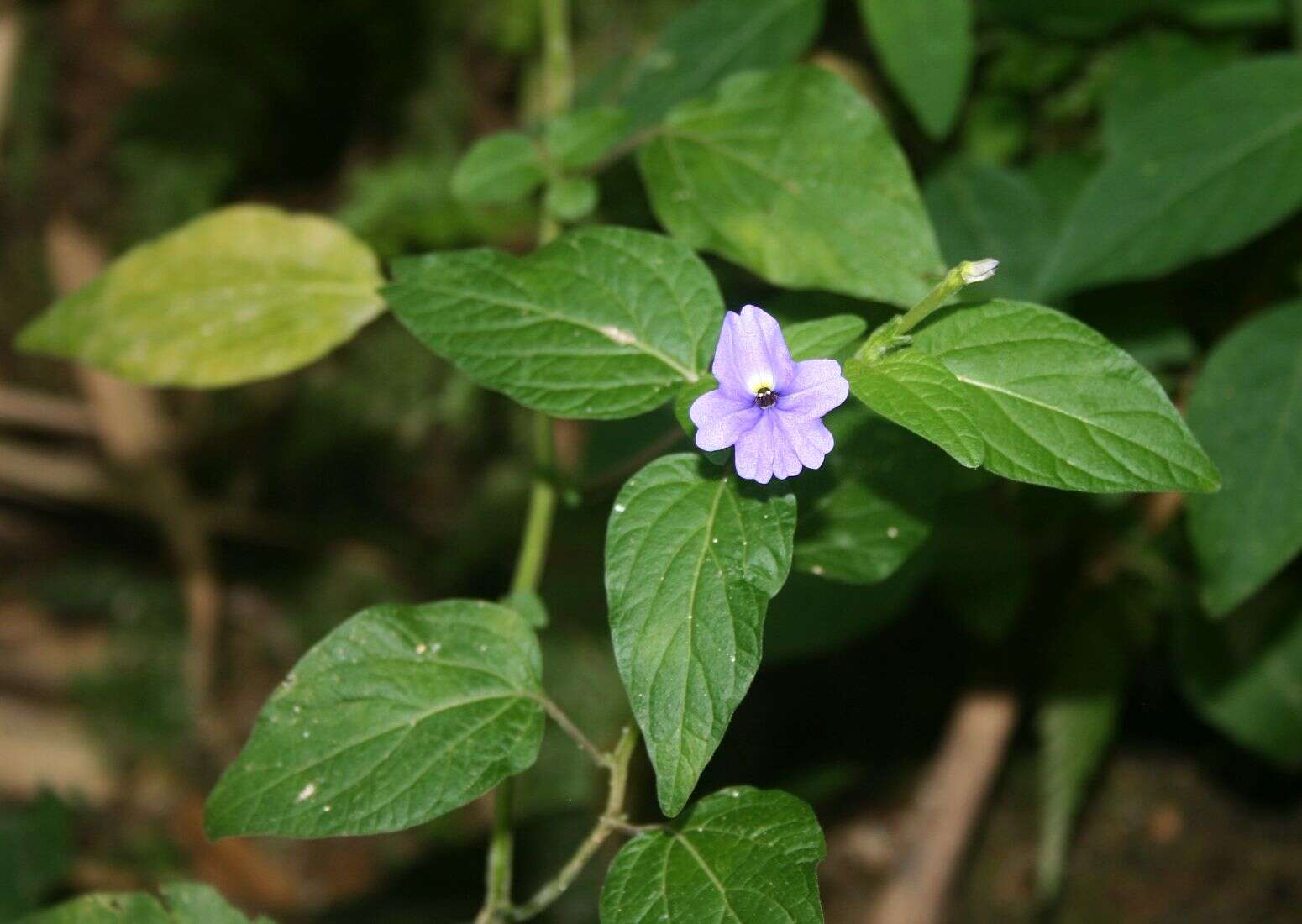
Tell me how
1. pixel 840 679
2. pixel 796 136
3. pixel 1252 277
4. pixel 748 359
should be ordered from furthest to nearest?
pixel 840 679 < pixel 1252 277 < pixel 796 136 < pixel 748 359

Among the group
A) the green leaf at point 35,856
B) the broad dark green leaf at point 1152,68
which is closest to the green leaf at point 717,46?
the broad dark green leaf at point 1152,68

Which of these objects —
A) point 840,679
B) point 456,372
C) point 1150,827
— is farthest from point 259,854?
point 1150,827

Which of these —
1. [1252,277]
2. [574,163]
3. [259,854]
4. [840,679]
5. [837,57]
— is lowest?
[259,854]

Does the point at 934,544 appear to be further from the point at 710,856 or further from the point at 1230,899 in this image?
the point at 1230,899

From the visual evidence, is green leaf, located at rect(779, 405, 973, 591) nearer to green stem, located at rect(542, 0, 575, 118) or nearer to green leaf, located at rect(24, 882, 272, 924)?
green leaf, located at rect(24, 882, 272, 924)

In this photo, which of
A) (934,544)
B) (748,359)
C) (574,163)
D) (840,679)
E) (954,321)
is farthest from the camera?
(840,679)

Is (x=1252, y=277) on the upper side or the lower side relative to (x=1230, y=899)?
upper

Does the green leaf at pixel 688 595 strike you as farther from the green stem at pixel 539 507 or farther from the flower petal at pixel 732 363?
the green stem at pixel 539 507

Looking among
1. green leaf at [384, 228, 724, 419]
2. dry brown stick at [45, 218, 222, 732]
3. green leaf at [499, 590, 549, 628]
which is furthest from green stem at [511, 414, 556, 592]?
dry brown stick at [45, 218, 222, 732]
